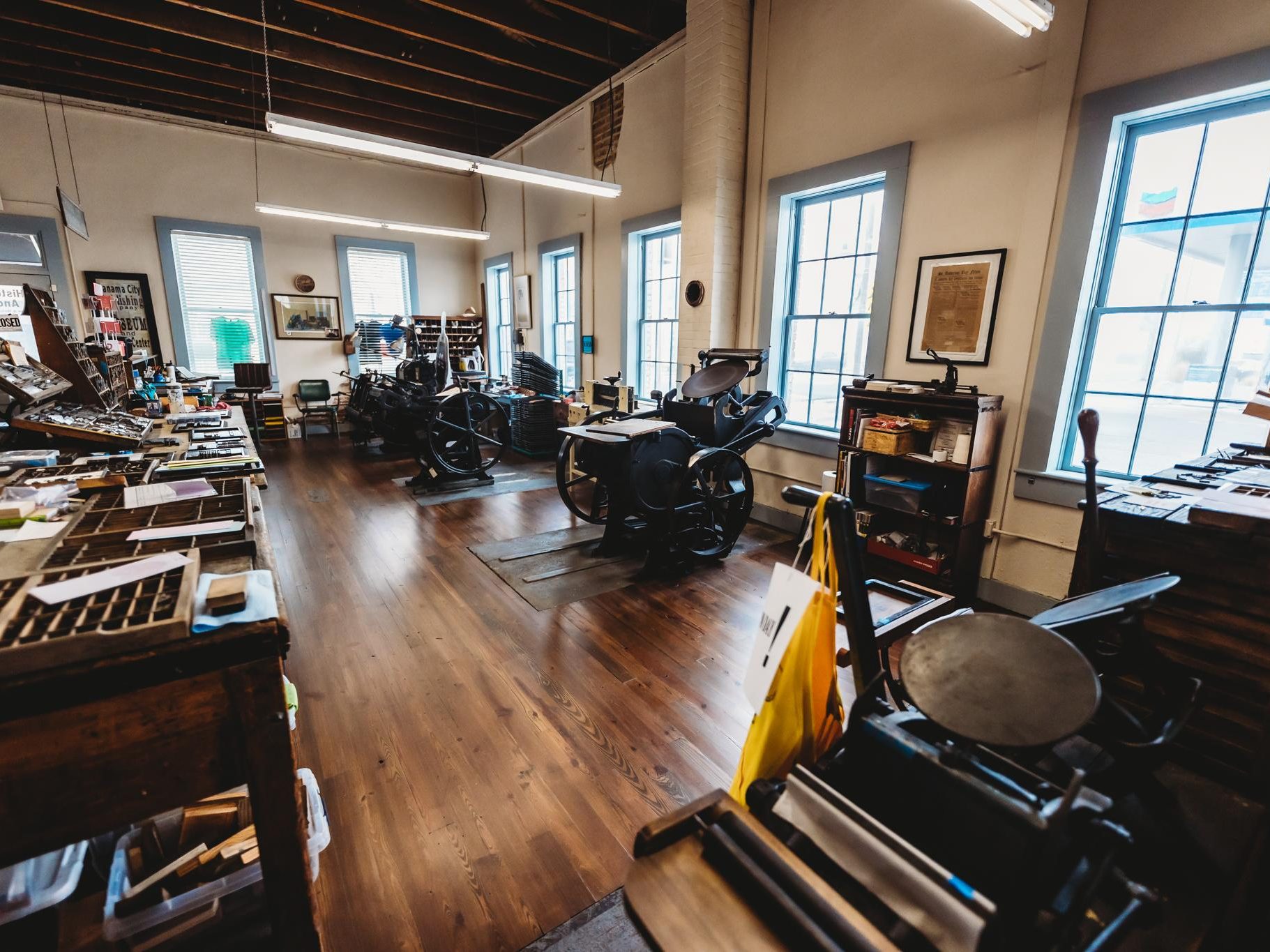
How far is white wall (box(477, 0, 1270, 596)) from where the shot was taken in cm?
269

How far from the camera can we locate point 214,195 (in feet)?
24.5

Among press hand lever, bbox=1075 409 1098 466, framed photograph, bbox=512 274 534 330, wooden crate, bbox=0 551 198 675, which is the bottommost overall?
wooden crate, bbox=0 551 198 675

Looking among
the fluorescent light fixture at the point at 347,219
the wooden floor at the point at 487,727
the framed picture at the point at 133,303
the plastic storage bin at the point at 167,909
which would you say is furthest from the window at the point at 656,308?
the framed picture at the point at 133,303

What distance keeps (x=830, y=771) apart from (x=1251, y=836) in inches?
39.9

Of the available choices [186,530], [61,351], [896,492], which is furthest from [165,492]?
[896,492]

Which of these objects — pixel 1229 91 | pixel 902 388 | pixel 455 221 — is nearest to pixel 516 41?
pixel 455 221

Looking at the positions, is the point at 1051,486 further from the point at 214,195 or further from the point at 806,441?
the point at 214,195

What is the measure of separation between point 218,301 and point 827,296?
803cm

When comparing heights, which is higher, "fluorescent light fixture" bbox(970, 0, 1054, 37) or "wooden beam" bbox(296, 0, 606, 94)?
"wooden beam" bbox(296, 0, 606, 94)

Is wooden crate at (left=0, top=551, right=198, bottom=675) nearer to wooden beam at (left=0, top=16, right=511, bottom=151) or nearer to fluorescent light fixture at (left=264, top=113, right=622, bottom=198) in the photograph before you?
fluorescent light fixture at (left=264, top=113, right=622, bottom=198)

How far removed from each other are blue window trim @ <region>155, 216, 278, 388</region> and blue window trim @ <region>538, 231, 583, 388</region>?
394 centimetres

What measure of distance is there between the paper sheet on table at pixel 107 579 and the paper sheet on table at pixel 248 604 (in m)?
0.08

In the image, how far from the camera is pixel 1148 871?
1645mm

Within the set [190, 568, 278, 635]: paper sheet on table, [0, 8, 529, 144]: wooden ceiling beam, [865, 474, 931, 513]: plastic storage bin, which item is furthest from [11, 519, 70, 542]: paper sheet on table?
[0, 8, 529, 144]: wooden ceiling beam
